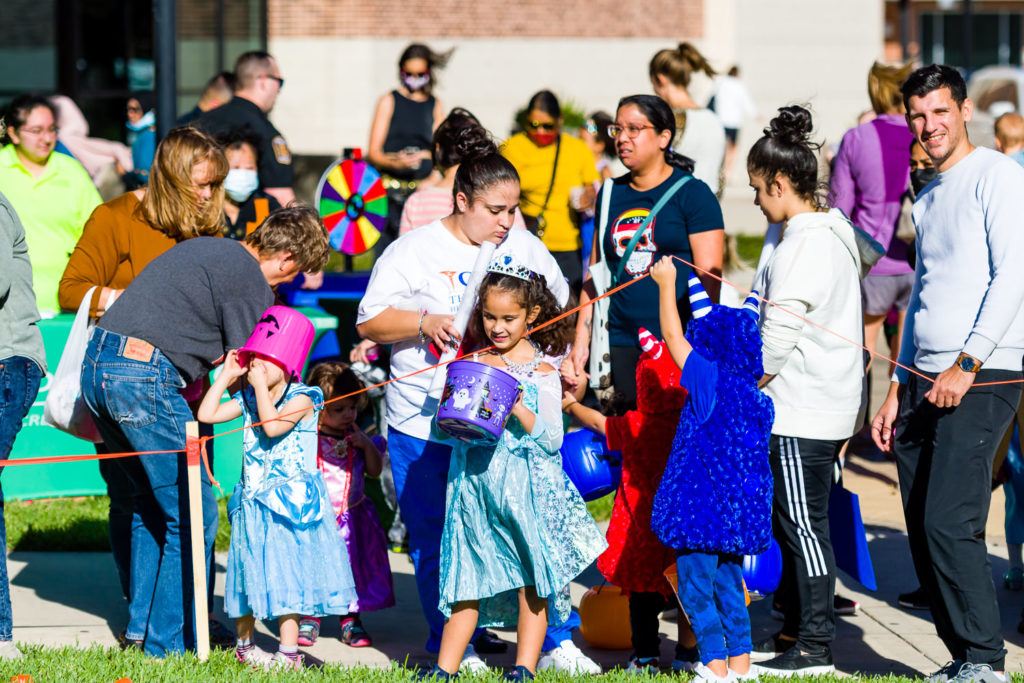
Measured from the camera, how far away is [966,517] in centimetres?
463

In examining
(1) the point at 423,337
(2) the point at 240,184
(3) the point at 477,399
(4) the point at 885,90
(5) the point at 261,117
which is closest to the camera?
(3) the point at 477,399

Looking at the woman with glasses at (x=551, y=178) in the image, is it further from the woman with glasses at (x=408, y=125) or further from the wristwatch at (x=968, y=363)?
the wristwatch at (x=968, y=363)

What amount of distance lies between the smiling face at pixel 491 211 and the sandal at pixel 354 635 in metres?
1.80

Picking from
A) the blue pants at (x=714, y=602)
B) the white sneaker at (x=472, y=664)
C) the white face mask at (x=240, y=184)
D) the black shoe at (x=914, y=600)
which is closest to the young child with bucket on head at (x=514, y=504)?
the white sneaker at (x=472, y=664)

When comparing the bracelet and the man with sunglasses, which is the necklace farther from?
the man with sunglasses

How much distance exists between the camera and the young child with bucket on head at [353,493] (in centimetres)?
554

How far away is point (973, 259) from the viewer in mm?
4590

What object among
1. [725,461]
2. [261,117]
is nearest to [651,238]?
[725,461]

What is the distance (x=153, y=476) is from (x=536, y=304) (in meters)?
1.64

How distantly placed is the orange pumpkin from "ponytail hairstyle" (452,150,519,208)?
1.79 m

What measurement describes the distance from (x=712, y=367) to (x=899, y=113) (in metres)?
4.03

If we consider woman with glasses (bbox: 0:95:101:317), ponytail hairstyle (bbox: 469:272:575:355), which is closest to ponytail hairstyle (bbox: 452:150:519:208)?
ponytail hairstyle (bbox: 469:272:575:355)

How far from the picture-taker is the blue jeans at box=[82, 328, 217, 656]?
191 inches

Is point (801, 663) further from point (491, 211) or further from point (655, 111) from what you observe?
point (655, 111)
